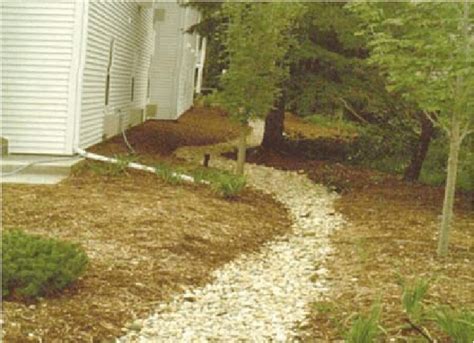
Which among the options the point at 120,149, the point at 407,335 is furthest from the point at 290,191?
the point at 407,335

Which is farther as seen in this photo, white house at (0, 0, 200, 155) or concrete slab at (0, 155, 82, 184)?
white house at (0, 0, 200, 155)

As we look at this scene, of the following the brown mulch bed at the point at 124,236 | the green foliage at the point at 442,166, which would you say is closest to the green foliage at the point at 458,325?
the brown mulch bed at the point at 124,236

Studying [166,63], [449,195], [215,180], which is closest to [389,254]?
[449,195]

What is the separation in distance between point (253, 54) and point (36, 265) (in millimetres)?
6681

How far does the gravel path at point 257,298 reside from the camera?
4645 mm

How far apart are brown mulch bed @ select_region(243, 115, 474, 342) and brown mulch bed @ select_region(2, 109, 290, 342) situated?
3.65 ft

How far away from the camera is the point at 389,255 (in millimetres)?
6832

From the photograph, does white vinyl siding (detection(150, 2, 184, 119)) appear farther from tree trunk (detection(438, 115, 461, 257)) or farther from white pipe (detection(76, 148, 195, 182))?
tree trunk (detection(438, 115, 461, 257))

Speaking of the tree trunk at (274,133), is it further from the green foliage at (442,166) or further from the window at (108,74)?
the window at (108,74)

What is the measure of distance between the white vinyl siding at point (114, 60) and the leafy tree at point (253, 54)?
2256 millimetres

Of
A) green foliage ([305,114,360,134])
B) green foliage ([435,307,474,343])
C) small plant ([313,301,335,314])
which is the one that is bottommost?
small plant ([313,301,335,314])

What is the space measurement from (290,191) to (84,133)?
353cm

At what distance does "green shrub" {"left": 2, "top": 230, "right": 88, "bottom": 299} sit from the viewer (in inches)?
180

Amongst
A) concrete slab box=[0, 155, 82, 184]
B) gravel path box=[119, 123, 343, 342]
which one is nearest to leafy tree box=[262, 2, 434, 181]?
gravel path box=[119, 123, 343, 342]
